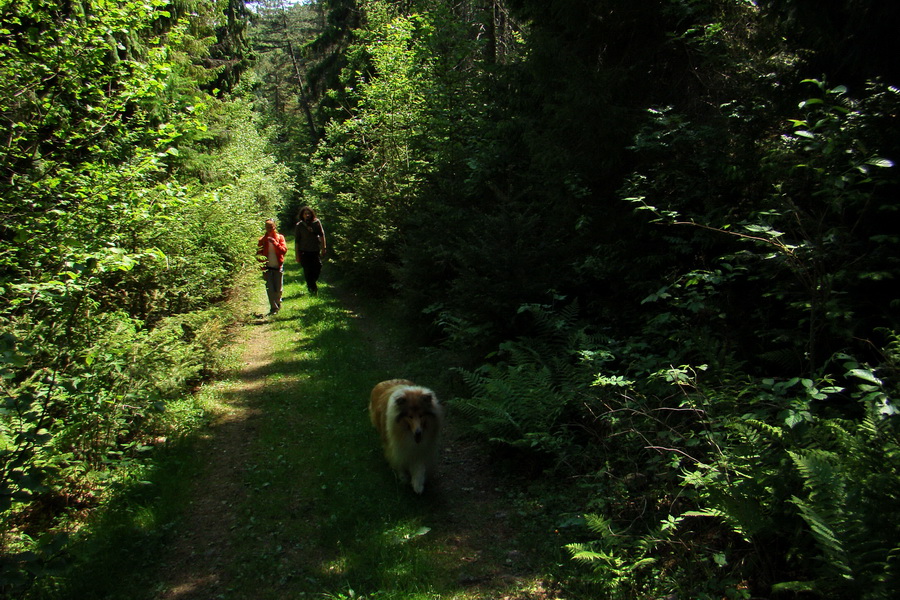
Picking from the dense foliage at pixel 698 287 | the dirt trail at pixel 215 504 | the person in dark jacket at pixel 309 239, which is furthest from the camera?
the person in dark jacket at pixel 309 239

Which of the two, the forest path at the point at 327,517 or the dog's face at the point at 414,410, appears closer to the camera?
the forest path at the point at 327,517

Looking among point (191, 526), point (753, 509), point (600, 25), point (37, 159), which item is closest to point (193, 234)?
point (37, 159)

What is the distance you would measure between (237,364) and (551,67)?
721cm

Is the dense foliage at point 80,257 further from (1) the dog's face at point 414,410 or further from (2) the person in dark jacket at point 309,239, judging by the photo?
(2) the person in dark jacket at point 309,239

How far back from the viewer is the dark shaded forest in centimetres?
341

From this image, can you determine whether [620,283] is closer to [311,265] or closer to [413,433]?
[413,433]

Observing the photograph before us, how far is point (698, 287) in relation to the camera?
5805 mm

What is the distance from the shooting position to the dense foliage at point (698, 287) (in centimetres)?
332

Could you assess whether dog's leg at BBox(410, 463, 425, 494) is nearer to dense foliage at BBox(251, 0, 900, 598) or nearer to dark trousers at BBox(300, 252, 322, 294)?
dense foliage at BBox(251, 0, 900, 598)

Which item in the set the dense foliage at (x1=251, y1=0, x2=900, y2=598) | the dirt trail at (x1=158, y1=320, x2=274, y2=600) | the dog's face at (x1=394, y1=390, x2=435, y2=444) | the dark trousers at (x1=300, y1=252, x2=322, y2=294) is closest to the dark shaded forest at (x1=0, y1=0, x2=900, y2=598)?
the dense foliage at (x1=251, y1=0, x2=900, y2=598)

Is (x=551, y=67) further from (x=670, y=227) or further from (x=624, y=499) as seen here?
(x=624, y=499)

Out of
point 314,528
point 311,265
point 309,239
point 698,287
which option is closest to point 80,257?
point 314,528

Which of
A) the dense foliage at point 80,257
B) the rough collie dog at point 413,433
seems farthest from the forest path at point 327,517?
the dense foliage at point 80,257

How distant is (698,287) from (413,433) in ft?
11.2
